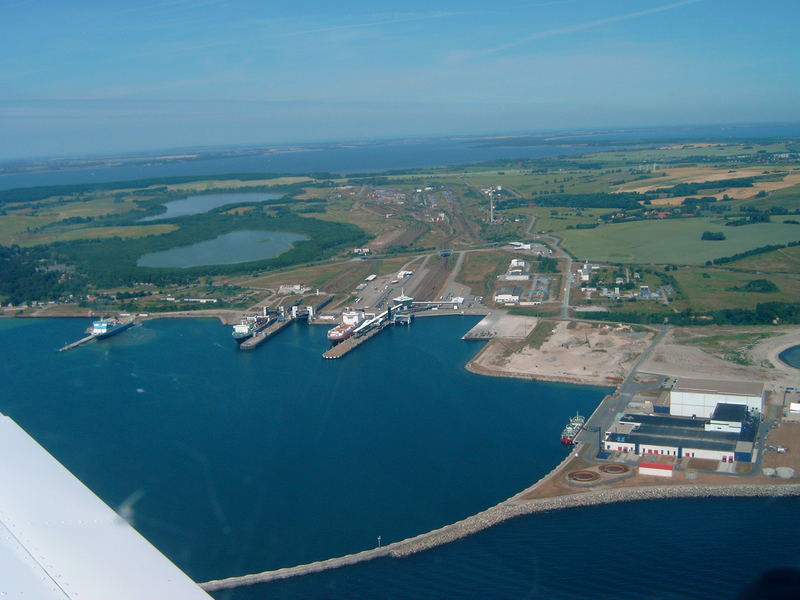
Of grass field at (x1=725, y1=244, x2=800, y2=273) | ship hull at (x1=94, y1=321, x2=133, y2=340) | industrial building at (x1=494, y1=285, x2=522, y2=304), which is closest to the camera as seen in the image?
ship hull at (x1=94, y1=321, x2=133, y2=340)

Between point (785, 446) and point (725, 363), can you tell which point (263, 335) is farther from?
point (785, 446)

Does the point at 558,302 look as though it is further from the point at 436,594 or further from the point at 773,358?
the point at 436,594

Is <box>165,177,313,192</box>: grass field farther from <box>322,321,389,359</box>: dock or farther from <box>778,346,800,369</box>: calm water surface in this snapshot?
<box>778,346,800,369</box>: calm water surface

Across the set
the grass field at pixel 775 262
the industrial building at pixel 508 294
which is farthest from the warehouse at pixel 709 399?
the grass field at pixel 775 262

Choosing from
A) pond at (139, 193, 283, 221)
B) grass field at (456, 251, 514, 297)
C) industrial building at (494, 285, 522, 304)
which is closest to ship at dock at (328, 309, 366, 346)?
industrial building at (494, 285, 522, 304)

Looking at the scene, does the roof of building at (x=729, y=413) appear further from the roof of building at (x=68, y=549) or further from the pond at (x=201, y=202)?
the pond at (x=201, y=202)
